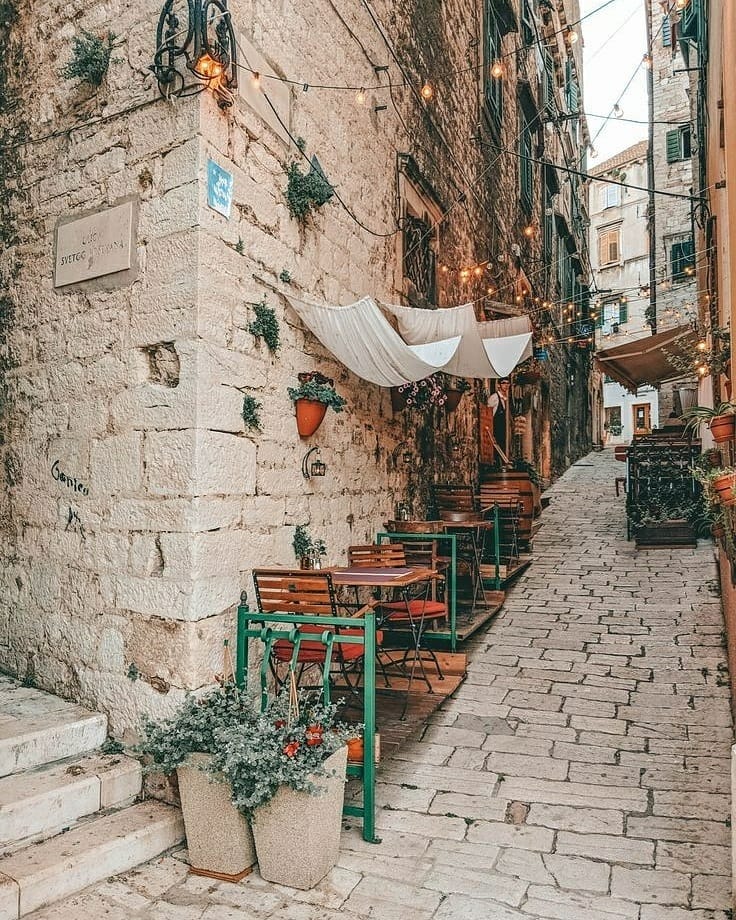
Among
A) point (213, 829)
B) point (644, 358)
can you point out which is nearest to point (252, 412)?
point (213, 829)

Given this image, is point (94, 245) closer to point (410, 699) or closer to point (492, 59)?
point (410, 699)

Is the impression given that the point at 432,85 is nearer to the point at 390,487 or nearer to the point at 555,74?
the point at 390,487

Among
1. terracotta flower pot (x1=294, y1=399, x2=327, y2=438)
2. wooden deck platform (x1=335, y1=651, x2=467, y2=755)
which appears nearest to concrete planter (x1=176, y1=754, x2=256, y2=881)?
wooden deck platform (x1=335, y1=651, x2=467, y2=755)

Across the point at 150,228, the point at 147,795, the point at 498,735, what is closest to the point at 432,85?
the point at 150,228

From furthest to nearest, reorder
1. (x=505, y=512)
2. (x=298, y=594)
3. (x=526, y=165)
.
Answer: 1. (x=526, y=165)
2. (x=505, y=512)
3. (x=298, y=594)

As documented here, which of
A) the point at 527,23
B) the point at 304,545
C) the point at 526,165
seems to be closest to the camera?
the point at 304,545

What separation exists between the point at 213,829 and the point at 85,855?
1.58 ft

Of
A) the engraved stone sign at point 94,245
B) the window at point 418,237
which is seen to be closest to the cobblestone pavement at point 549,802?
the engraved stone sign at point 94,245

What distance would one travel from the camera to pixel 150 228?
3488 millimetres

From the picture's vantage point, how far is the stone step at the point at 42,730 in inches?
119

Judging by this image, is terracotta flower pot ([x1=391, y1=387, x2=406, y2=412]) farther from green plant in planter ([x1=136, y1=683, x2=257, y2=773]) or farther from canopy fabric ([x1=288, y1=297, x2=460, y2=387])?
green plant in planter ([x1=136, y1=683, x2=257, y2=773])

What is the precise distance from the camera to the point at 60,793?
9.40 ft

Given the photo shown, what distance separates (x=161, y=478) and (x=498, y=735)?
2493 millimetres

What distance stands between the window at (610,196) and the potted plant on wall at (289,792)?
32.1m
